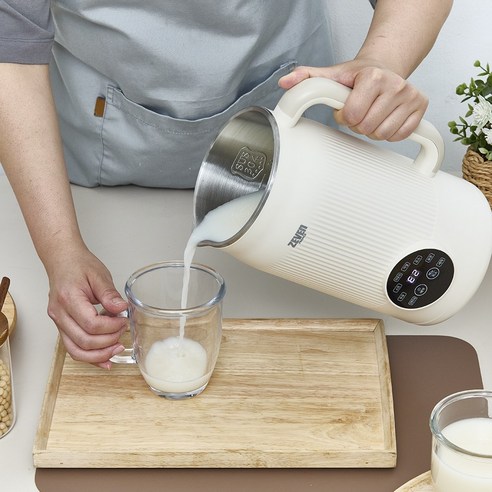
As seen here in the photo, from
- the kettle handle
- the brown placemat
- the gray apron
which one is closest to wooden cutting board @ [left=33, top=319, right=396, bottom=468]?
the brown placemat

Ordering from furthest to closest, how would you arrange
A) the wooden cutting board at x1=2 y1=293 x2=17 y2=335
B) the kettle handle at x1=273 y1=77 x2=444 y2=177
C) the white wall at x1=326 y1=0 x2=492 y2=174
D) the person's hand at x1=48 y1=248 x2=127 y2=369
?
the white wall at x1=326 y1=0 x2=492 y2=174 → the wooden cutting board at x1=2 y1=293 x2=17 y2=335 → the person's hand at x1=48 y1=248 x2=127 y2=369 → the kettle handle at x1=273 y1=77 x2=444 y2=177

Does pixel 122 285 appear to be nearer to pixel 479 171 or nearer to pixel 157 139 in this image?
pixel 157 139

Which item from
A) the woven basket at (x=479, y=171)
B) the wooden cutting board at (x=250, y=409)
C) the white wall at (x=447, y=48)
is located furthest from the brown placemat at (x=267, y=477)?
the white wall at (x=447, y=48)

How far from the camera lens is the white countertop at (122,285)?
113cm

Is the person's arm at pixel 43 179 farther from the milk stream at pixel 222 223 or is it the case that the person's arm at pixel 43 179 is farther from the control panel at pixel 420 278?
the control panel at pixel 420 278

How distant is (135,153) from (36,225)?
0.29 metres

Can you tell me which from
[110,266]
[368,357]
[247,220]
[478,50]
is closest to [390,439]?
[368,357]

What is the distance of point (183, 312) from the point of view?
1.06m

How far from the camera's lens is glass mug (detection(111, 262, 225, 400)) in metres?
1.07

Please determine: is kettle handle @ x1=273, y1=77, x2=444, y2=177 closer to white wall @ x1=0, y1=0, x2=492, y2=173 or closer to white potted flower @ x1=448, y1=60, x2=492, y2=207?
white potted flower @ x1=448, y1=60, x2=492, y2=207

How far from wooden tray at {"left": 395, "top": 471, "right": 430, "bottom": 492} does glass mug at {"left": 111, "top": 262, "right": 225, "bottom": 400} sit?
0.27 m

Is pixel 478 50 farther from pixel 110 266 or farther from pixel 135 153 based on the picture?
pixel 110 266

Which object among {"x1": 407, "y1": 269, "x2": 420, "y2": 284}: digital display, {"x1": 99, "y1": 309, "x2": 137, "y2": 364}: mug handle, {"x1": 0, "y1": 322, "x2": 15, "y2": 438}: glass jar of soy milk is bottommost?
{"x1": 0, "y1": 322, "x2": 15, "y2": 438}: glass jar of soy milk

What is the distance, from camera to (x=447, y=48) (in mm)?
1769
